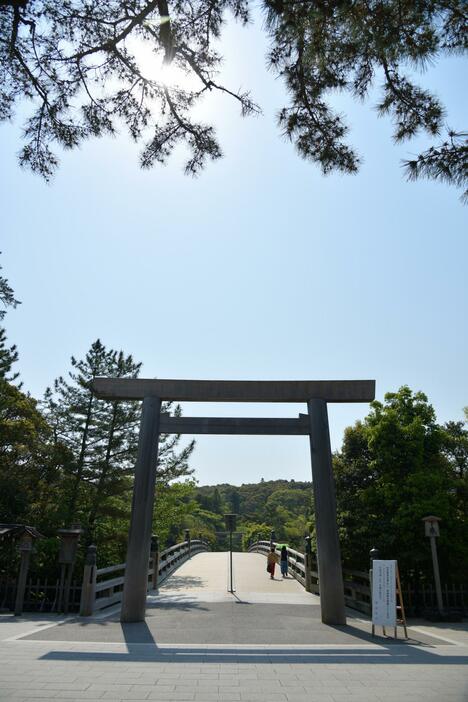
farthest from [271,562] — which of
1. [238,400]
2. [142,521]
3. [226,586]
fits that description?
[238,400]

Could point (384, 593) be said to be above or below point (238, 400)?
below

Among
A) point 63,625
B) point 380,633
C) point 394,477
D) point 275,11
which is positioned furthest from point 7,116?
point 394,477

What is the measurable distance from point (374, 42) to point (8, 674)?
7616mm

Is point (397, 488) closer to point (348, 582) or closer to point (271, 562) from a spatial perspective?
point (348, 582)

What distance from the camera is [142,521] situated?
27.7 ft

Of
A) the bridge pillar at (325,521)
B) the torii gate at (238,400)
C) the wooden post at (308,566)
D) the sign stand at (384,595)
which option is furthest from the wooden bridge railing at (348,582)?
the torii gate at (238,400)

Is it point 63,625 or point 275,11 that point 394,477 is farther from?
point 275,11

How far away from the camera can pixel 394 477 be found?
460 inches

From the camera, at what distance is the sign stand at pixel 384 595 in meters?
7.11

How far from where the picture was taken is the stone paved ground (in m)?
4.11

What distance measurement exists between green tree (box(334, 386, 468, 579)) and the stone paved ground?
10.0 feet

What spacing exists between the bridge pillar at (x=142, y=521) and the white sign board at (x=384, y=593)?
402cm

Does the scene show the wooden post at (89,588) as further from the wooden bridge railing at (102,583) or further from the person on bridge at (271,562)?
the person on bridge at (271,562)

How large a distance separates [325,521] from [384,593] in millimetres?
1579
